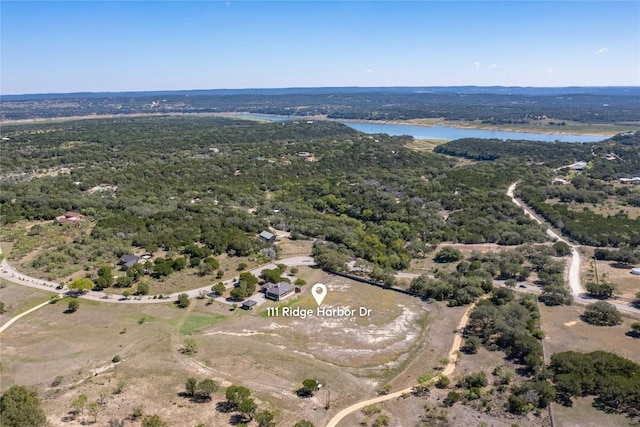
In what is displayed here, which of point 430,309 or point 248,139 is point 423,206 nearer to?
point 430,309

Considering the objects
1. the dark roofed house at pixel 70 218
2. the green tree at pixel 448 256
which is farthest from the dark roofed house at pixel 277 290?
the dark roofed house at pixel 70 218

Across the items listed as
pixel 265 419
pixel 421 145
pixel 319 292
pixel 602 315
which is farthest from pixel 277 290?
pixel 421 145

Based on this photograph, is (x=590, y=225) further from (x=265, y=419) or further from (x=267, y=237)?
(x=265, y=419)

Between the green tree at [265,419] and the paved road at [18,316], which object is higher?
the paved road at [18,316]

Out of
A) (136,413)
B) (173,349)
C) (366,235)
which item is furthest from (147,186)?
(136,413)

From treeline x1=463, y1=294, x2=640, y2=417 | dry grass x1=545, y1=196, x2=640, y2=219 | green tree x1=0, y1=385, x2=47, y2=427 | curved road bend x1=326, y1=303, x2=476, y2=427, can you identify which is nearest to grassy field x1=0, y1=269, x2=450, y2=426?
curved road bend x1=326, y1=303, x2=476, y2=427

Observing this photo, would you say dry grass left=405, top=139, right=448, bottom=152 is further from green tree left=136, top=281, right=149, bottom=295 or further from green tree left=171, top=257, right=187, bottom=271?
green tree left=136, top=281, right=149, bottom=295

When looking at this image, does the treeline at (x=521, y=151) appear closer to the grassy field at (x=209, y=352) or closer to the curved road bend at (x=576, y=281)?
the curved road bend at (x=576, y=281)
